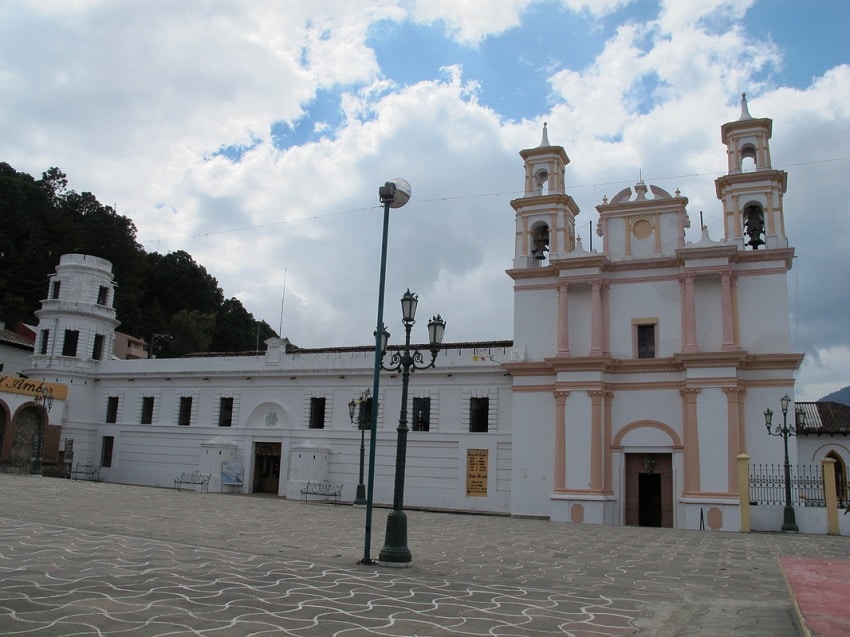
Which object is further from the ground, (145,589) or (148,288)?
(148,288)

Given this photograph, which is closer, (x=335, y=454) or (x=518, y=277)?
(x=518, y=277)

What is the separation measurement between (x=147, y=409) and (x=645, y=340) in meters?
25.0

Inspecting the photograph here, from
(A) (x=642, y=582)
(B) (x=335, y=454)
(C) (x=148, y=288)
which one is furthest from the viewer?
(C) (x=148, y=288)

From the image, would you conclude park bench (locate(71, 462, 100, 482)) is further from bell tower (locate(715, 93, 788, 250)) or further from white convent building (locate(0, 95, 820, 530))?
bell tower (locate(715, 93, 788, 250))

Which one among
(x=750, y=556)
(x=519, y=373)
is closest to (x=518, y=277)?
(x=519, y=373)

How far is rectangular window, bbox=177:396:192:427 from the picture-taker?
36.5 m

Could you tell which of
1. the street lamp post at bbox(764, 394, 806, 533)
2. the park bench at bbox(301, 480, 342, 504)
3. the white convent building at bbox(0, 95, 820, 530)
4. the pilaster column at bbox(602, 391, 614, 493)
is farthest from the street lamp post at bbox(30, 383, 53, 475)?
the street lamp post at bbox(764, 394, 806, 533)

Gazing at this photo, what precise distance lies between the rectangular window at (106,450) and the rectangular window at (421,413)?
1718cm

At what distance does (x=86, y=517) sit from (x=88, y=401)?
25365mm

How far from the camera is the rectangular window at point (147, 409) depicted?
3759 cm

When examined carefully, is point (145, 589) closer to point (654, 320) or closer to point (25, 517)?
point (25, 517)

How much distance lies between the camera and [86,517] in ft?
51.7

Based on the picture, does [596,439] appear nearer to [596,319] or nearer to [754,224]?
[596,319]

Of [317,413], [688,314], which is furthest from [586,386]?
[317,413]
